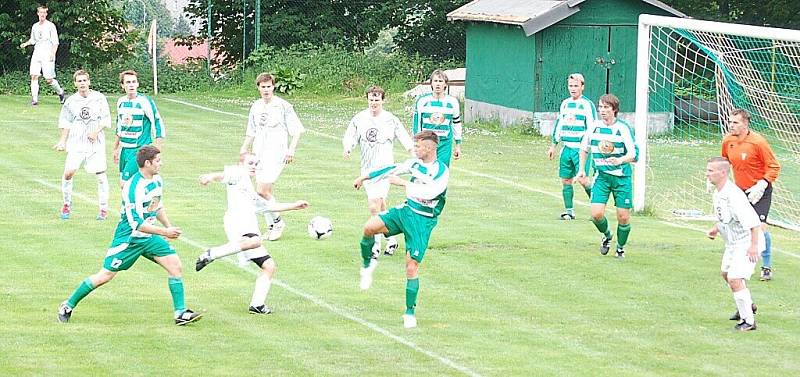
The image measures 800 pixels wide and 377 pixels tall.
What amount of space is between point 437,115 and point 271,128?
2.28 meters

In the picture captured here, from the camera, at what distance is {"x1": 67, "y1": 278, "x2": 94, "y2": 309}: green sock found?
438 inches

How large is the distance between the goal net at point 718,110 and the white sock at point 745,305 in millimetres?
4814

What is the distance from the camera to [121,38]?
40.0 meters

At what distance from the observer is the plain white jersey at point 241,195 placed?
37.7 ft

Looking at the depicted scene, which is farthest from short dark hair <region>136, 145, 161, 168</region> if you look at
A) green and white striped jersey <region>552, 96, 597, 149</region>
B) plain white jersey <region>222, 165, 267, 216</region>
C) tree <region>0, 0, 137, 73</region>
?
tree <region>0, 0, 137, 73</region>

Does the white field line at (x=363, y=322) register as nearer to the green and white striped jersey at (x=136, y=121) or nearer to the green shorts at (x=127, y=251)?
the green shorts at (x=127, y=251)

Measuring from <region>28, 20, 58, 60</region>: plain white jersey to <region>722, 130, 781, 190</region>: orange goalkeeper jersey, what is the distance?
72.1 feet

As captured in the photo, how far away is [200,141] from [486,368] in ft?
55.4

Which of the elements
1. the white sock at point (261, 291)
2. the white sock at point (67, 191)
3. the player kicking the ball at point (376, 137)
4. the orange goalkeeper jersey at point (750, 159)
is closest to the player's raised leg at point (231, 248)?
the white sock at point (261, 291)

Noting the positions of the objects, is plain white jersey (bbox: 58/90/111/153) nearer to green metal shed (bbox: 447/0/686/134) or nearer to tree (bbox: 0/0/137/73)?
green metal shed (bbox: 447/0/686/134)

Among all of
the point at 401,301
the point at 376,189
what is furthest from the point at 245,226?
the point at 376,189

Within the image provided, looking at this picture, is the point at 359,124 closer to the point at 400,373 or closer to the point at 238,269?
the point at 238,269

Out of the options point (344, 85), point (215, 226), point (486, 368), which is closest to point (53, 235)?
point (215, 226)

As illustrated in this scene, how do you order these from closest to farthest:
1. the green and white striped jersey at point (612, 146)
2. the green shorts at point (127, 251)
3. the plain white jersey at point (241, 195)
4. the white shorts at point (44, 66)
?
the green shorts at point (127, 251)
the plain white jersey at point (241, 195)
the green and white striped jersey at point (612, 146)
the white shorts at point (44, 66)
